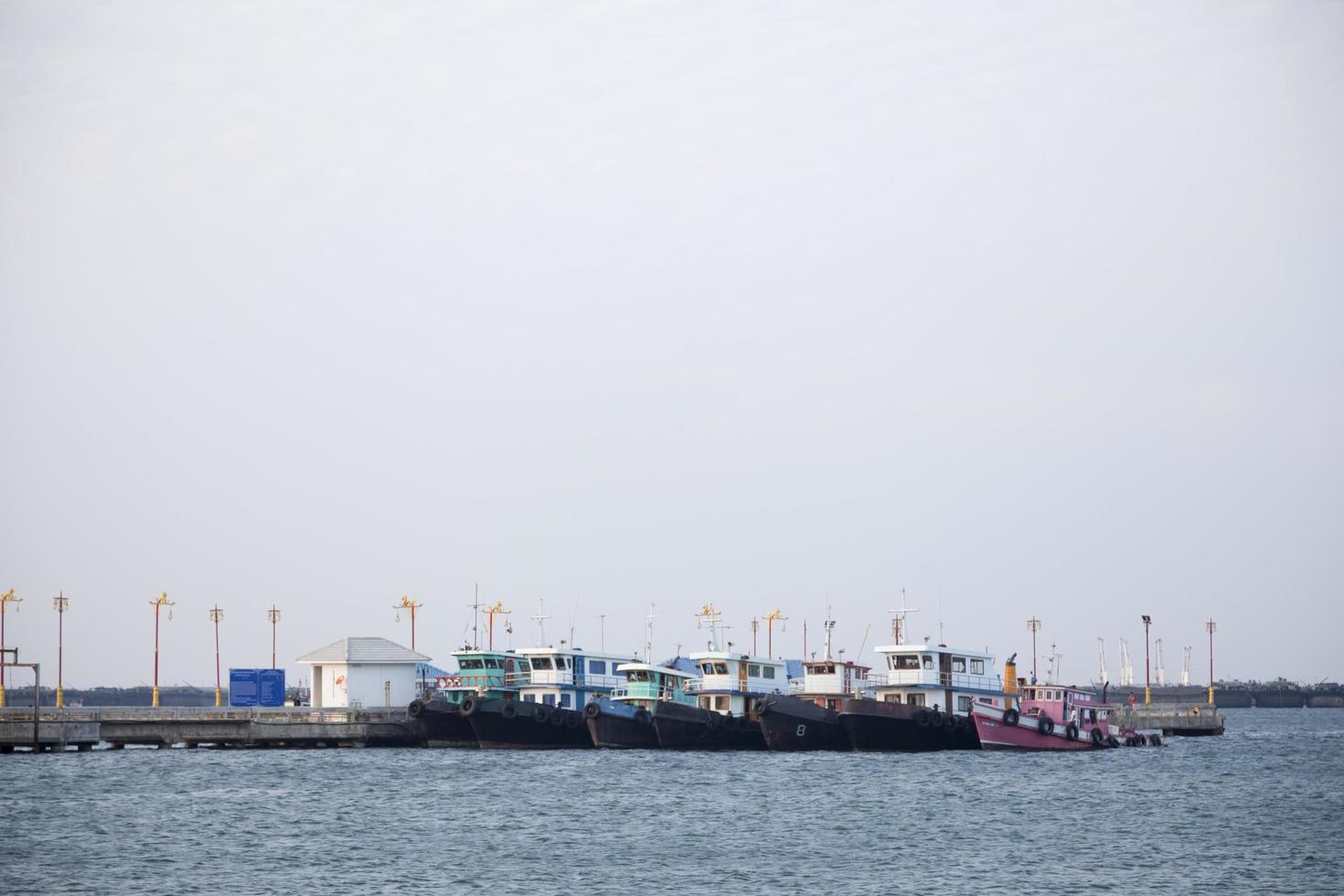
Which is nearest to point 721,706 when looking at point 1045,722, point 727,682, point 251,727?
point 727,682

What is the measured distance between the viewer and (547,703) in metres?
82.6

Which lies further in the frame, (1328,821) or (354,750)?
(354,750)

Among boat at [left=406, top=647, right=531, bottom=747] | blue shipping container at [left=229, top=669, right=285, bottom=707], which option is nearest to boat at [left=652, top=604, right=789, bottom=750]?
boat at [left=406, top=647, right=531, bottom=747]

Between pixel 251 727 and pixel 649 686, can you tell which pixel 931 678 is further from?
pixel 251 727

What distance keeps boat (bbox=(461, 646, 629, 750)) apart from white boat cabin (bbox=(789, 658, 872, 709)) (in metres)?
10.9

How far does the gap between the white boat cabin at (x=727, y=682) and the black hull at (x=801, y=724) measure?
4.04 meters

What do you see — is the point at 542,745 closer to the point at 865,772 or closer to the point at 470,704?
the point at 470,704

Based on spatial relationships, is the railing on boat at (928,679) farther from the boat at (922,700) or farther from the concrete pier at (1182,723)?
the concrete pier at (1182,723)

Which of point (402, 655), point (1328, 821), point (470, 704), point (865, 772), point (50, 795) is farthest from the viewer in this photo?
point (402, 655)

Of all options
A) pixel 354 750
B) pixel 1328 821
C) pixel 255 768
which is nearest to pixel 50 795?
pixel 255 768

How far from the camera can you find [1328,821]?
53.2 metres

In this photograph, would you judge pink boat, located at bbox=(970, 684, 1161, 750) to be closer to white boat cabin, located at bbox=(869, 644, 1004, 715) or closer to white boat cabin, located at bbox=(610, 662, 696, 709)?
white boat cabin, located at bbox=(869, 644, 1004, 715)

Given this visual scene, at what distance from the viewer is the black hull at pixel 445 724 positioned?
78812mm

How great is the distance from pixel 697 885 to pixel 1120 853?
1330 cm
